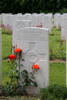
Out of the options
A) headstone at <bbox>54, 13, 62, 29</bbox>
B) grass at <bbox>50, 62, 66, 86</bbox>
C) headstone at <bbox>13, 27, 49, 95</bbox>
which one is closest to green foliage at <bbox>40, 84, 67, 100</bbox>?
headstone at <bbox>13, 27, 49, 95</bbox>

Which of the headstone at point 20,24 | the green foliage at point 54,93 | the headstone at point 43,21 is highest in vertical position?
the headstone at point 43,21

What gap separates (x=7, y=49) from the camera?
1068 cm

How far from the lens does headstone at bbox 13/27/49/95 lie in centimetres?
584

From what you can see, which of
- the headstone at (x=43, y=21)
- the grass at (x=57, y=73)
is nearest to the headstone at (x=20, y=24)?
the grass at (x=57, y=73)

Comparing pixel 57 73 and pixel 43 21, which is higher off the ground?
pixel 43 21

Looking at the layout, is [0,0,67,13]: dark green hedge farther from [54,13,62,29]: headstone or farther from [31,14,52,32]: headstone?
[31,14,52,32]: headstone

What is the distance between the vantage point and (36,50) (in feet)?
19.4

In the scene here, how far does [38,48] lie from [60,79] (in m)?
1.42

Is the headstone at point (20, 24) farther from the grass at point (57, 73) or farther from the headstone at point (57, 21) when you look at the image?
the headstone at point (57, 21)

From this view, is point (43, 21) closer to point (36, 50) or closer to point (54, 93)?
point (36, 50)

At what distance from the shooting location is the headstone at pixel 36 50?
230 inches

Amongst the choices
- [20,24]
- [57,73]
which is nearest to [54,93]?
[57,73]

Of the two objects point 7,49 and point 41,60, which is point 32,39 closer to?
point 41,60

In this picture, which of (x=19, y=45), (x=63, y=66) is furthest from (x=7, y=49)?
(x=19, y=45)
